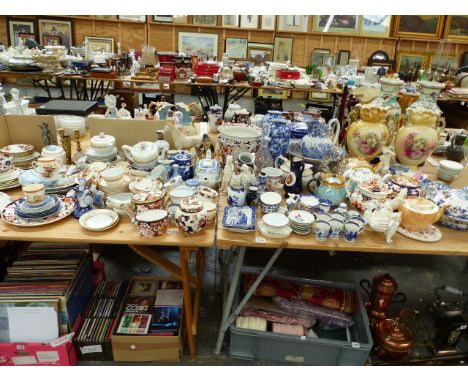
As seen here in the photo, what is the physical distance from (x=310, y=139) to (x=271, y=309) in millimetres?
924

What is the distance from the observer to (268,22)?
275 inches

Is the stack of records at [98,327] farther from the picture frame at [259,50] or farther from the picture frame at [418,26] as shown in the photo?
the picture frame at [418,26]

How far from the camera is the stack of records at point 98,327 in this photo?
1838 mm

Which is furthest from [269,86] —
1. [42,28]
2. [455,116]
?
[42,28]

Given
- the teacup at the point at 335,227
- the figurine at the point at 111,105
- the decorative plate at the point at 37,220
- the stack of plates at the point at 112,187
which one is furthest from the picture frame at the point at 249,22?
the teacup at the point at 335,227

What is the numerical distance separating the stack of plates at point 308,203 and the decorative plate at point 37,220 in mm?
1031

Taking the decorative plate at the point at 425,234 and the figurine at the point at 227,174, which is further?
the figurine at the point at 227,174

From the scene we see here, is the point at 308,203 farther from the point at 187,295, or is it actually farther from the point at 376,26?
the point at 376,26

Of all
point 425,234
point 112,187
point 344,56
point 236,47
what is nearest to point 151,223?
point 112,187

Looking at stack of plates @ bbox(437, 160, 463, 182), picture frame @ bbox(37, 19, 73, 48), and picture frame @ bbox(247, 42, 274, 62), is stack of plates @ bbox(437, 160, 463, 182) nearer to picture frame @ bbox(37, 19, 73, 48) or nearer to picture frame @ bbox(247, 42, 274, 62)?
picture frame @ bbox(247, 42, 274, 62)

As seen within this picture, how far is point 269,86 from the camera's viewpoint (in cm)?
481

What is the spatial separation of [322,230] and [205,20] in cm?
641

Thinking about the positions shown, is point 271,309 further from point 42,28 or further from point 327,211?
point 42,28

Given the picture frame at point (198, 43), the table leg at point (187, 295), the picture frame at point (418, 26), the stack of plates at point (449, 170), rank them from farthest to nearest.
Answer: the picture frame at point (198, 43) → the picture frame at point (418, 26) → the stack of plates at point (449, 170) → the table leg at point (187, 295)
